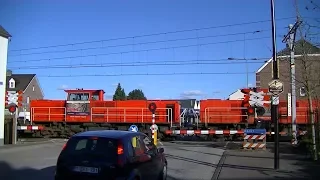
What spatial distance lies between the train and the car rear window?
61.8ft

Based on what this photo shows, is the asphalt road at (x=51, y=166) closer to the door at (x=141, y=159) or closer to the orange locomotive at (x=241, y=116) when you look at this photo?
the door at (x=141, y=159)

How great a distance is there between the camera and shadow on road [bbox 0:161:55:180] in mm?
11969

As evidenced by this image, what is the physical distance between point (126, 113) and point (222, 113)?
7.31 m

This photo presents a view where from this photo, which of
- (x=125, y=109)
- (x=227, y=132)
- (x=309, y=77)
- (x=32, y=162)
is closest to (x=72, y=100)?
(x=125, y=109)

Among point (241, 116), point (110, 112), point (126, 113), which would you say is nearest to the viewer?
point (241, 116)

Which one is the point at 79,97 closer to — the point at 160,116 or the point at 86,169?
the point at 160,116

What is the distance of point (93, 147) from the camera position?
8617mm

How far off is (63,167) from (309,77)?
42.1 ft

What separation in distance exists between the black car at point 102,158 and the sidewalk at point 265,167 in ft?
14.9

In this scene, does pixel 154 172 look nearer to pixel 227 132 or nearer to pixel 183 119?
pixel 227 132

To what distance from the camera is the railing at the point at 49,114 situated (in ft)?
103

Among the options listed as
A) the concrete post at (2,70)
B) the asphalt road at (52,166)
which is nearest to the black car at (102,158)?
the asphalt road at (52,166)

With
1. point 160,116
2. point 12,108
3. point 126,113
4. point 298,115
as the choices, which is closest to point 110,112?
point 126,113

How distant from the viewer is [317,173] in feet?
43.0
